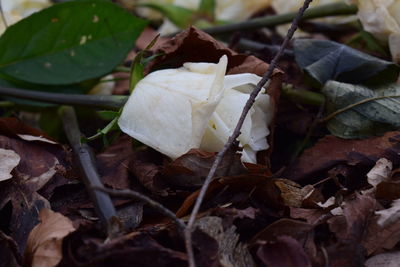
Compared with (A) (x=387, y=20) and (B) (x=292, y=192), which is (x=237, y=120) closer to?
(B) (x=292, y=192)

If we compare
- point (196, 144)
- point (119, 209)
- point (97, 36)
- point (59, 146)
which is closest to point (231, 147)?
point (196, 144)

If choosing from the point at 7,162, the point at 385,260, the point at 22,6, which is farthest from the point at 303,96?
the point at 22,6

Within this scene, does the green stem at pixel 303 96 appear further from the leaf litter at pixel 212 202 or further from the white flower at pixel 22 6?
the white flower at pixel 22 6

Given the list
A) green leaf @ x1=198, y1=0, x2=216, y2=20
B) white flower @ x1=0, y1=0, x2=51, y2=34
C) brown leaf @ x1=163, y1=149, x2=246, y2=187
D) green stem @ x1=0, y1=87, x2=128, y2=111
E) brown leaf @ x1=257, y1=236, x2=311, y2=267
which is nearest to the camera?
brown leaf @ x1=257, y1=236, x2=311, y2=267

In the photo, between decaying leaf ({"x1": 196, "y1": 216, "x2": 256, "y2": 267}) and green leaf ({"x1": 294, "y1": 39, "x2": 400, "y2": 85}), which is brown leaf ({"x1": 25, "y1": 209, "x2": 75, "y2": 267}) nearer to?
decaying leaf ({"x1": 196, "y1": 216, "x2": 256, "y2": 267})

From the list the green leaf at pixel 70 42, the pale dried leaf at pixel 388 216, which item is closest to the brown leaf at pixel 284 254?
the pale dried leaf at pixel 388 216

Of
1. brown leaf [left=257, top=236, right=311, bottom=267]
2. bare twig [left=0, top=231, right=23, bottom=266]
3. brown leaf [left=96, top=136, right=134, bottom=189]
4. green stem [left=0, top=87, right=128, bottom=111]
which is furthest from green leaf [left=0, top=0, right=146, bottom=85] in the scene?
brown leaf [left=257, top=236, right=311, bottom=267]

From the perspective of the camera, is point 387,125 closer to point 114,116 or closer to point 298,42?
point 298,42
